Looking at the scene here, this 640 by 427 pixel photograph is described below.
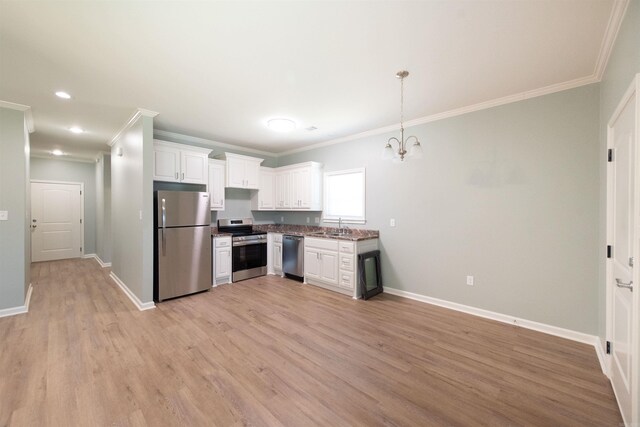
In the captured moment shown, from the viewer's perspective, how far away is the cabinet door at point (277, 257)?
17.5 feet

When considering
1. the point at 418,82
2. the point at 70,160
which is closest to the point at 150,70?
the point at 418,82

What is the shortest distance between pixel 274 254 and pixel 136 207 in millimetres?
2548

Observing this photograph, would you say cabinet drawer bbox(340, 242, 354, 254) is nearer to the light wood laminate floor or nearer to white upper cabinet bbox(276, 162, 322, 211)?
the light wood laminate floor

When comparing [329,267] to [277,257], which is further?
[277,257]

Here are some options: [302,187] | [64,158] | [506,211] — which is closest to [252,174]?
[302,187]

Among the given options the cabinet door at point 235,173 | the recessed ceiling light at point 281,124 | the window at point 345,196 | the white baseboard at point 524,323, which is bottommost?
the white baseboard at point 524,323

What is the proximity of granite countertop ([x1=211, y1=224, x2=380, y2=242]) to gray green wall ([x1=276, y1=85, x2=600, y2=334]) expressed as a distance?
0.33 meters

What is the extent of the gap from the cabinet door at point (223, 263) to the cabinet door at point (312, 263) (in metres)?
1.40

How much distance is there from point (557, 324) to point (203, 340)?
3.81 metres

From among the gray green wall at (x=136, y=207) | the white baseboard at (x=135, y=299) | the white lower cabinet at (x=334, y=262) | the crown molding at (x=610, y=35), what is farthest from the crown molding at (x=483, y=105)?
the white baseboard at (x=135, y=299)

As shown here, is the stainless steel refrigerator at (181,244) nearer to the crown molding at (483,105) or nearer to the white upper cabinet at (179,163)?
the white upper cabinet at (179,163)

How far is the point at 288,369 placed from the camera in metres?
2.28

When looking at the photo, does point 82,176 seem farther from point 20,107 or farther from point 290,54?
point 290,54

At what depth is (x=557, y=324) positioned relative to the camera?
2.87 meters
